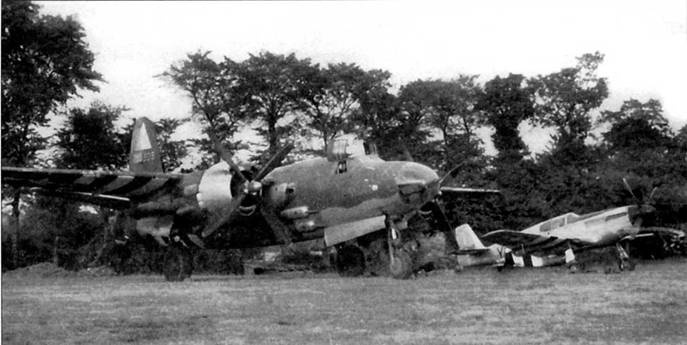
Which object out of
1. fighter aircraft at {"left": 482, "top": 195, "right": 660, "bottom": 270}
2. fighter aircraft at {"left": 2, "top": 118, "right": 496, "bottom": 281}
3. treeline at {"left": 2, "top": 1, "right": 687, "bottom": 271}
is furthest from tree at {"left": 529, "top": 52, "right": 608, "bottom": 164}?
fighter aircraft at {"left": 2, "top": 118, "right": 496, "bottom": 281}

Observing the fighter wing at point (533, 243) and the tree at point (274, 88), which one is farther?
the tree at point (274, 88)

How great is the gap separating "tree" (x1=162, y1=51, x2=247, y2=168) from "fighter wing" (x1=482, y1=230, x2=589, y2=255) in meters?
12.2

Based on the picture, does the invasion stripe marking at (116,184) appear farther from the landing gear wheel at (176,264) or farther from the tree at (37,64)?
the landing gear wheel at (176,264)

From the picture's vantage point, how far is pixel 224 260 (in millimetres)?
26359

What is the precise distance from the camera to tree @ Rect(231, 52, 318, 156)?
27234mm

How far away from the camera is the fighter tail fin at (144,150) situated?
22.4 meters

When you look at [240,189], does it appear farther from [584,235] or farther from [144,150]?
[584,235]

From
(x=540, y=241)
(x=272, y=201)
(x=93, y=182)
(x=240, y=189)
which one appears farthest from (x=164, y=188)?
(x=540, y=241)

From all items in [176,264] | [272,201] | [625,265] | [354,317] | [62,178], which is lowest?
[354,317]

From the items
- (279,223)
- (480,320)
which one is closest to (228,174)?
(279,223)

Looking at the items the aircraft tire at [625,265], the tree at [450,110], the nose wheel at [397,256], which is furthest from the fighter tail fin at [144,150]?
the aircraft tire at [625,265]

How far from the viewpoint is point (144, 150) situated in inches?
891

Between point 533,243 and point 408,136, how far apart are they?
21.4ft

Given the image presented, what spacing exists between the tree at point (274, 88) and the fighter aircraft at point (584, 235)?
371 inches
